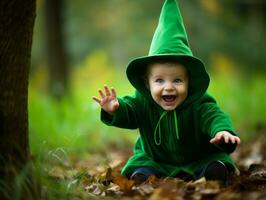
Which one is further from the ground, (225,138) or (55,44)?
(55,44)

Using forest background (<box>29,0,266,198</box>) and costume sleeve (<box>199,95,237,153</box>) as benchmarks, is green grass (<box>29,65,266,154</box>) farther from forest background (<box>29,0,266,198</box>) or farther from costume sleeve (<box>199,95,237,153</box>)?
costume sleeve (<box>199,95,237,153</box>)

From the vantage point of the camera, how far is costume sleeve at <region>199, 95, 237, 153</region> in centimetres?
398

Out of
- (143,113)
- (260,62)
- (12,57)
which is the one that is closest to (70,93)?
(143,113)

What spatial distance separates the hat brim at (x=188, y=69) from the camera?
4277mm

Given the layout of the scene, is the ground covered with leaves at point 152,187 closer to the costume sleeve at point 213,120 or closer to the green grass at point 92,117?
the costume sleeve at point 213,120

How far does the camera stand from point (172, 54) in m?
4.20

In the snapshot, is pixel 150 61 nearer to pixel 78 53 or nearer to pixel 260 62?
pixel 260 62

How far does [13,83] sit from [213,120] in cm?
158

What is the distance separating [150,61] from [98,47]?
20.0m

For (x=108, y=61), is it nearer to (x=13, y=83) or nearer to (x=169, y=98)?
(x=169, y=98)

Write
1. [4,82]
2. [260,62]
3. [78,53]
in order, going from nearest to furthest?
[4,82] → [260,62] → [78,53]

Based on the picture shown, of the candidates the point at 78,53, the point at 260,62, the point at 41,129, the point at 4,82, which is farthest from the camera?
the point at 78,53

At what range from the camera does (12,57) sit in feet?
10.4

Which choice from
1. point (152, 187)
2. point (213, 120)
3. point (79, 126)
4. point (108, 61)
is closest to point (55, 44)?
point (79, 126)
